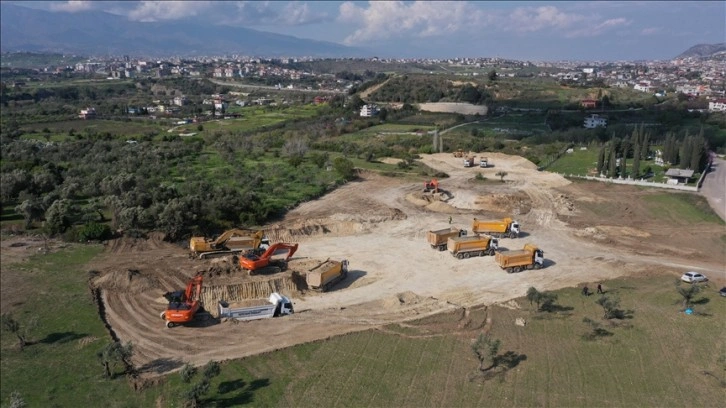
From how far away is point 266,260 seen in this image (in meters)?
26.6

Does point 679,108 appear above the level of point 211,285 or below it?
above

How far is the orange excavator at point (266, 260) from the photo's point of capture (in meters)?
26.0

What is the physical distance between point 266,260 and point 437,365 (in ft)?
40.2

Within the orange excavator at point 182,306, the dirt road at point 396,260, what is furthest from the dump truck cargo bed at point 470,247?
the orange excavator at point 182,306

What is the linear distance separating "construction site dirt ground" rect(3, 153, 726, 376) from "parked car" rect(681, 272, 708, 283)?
2.67 feet

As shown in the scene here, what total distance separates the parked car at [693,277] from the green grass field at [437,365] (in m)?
2.77

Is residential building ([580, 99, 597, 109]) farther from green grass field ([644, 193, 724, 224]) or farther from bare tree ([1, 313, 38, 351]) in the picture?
bare tree ([1, 313, 38, 351])

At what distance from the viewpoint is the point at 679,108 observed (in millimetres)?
75188

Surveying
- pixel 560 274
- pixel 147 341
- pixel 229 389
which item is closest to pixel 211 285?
pixel 147 341

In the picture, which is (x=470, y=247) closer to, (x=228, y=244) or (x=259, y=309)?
(x=259, y=309)

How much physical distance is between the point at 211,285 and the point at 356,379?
10496 mm

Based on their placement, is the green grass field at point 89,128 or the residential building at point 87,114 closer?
the green grass field at point 89,128

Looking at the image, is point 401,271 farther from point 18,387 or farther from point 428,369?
point 18,387

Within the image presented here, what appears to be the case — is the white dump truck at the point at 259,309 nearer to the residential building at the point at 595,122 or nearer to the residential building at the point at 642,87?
the residential building at the point at 595,122
